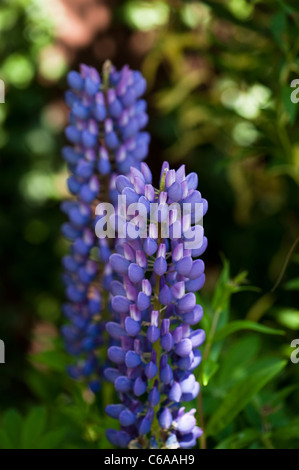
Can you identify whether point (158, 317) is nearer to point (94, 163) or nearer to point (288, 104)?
point (94, 163)

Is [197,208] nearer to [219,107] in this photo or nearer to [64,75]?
[219,107]

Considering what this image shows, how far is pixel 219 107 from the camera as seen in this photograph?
5.89 ft

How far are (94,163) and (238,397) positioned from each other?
0.54 metres

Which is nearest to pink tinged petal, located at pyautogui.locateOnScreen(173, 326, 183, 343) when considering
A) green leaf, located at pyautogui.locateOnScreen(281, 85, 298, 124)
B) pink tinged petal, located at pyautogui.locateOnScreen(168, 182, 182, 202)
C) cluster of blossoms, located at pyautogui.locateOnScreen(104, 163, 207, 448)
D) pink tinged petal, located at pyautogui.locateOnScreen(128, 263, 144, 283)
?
cluster of blossoms, located at pyautogui.locateOnScreen(104, 163, 207, 448)

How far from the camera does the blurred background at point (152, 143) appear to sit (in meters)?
2.07

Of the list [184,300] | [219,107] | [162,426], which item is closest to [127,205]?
[184,300]

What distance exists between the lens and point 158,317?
1008 millimetres

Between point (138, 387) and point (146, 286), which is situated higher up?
point (146, 286)

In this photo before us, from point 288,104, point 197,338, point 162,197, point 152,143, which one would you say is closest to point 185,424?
point 197,338

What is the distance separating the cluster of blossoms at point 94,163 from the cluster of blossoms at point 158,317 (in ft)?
0.91

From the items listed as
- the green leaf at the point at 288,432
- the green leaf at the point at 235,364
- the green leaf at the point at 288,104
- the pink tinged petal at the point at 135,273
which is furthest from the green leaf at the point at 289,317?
the pink tinged petal at the point at 135,273

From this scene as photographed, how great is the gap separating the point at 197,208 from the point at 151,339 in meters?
0.21

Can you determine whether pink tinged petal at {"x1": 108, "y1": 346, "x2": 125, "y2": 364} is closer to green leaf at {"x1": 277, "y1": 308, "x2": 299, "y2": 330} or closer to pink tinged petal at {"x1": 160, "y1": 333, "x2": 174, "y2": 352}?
pink tinged petal at {"x1": 160, "y1": 333, "x2": 174, "y2": 352}
